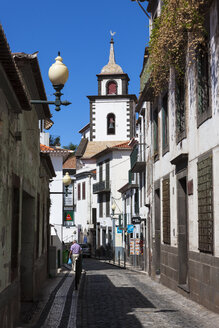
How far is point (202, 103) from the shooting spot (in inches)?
534

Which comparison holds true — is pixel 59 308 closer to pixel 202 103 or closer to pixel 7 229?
pixel 7 229

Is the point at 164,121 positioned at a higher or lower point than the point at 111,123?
lower

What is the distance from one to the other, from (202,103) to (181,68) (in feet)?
7.27

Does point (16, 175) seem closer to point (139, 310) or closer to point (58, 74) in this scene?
point (58, 74)

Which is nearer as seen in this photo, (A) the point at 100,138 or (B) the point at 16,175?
(B) the point at 16,175

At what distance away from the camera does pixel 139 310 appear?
502 inches

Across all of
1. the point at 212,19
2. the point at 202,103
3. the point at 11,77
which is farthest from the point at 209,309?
the point at 11,77

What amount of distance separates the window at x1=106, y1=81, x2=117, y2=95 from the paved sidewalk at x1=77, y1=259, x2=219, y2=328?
49305 mm

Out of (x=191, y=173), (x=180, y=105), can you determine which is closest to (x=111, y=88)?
(x=180, y=105)

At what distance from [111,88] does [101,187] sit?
1612 cm

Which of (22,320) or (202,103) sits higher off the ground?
(202,103)

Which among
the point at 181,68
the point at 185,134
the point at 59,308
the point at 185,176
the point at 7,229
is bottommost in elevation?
the point at 59,308

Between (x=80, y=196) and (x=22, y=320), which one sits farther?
(x=80, y=196)

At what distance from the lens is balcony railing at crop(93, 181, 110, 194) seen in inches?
2099
